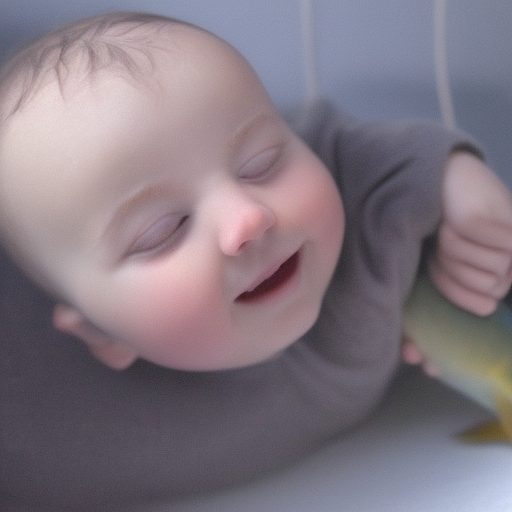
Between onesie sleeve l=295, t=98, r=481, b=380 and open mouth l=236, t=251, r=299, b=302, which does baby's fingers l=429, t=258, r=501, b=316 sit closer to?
onesie sleeve l=295, t=98, r=481, b=380

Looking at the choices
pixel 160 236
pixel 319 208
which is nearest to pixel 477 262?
pixel 319 208

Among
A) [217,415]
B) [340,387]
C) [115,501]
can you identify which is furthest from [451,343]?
[115,501]

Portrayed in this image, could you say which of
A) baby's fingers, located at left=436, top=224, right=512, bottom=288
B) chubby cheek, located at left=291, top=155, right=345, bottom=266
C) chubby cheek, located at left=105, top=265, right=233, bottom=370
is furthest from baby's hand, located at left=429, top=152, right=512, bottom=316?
chubby cheek, located at left=105, top=265, right=233, bottom=370

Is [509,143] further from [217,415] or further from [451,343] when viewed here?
[217,415]

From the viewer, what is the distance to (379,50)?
0.89 meters

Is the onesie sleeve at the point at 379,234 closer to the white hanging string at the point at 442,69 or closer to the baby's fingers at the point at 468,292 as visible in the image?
the baby's fingers at the point at 468,292

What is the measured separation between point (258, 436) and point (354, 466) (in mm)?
90

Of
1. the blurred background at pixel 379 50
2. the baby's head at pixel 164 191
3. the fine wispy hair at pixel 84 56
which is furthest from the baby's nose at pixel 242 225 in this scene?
the blurred background at pixel 379 50

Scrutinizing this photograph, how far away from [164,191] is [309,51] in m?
0.47

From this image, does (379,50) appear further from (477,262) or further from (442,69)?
(477,262)

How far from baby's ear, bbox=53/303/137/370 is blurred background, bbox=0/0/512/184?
361 millimetres

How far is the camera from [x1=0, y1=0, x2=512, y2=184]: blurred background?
830 mm

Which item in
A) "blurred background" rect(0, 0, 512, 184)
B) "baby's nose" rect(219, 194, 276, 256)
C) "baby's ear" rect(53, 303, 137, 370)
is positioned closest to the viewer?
"baby's nose" rect(219, 194, 276, 256)

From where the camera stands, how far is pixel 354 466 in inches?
26.1
